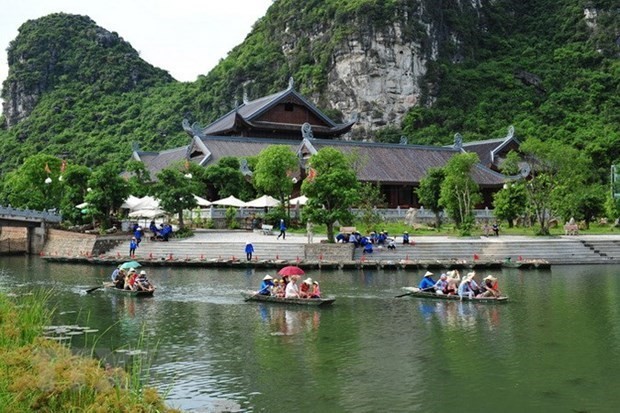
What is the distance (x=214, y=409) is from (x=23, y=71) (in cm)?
13708

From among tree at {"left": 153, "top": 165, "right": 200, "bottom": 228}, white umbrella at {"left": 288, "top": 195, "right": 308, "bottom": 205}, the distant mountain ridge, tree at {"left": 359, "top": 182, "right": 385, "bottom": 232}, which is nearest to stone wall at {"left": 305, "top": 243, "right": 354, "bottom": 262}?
tree at {"left": 359, "top": 182, "right": 385, "bottom": 232}

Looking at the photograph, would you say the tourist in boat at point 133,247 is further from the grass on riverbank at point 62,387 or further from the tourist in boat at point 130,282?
the grass on riverbank at point 62,387

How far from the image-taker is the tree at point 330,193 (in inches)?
1576

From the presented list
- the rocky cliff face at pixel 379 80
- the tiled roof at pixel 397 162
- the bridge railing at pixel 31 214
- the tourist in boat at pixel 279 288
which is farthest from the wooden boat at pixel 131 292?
the rocky cliff face at pixel 379 80

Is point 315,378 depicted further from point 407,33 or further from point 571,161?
point 407,33

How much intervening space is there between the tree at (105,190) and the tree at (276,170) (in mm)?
9786

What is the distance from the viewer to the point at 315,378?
15.8m

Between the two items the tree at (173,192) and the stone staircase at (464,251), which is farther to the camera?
the tree at (173,192)

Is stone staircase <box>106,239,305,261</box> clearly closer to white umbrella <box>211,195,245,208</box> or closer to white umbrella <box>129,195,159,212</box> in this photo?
white umbrella <box>129,195,159,212</box>

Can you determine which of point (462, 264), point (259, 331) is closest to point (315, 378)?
point (259, 331)

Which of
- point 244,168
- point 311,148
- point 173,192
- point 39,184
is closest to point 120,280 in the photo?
point 173,192

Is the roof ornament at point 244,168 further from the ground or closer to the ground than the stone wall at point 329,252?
further from the ground

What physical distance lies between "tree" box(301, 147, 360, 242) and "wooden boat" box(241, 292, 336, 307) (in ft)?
43.6

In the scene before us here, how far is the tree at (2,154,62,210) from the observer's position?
58312 mm
